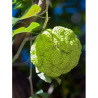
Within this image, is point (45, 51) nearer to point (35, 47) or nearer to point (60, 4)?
point (35, 47)

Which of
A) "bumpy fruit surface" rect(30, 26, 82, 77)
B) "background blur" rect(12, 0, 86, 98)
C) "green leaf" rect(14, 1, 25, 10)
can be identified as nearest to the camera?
"bumpy fruit surface" rect(30, 26, 82, 77)

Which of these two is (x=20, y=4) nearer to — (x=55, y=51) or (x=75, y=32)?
(x=55, y=51)

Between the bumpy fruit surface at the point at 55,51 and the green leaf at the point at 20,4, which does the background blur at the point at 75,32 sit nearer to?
the green leaf at the point at 20,4

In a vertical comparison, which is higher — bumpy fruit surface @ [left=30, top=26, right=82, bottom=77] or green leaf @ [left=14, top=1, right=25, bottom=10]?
green leaf @ [left=14, top=1, right=25, bottom=10]

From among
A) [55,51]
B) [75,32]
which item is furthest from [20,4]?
[75,32]

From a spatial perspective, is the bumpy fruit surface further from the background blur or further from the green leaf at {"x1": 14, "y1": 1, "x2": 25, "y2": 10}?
the background blur

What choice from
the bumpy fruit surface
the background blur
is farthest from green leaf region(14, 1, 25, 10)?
the background blur

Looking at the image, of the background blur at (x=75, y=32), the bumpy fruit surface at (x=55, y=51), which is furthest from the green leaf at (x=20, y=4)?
the background blur at (x=75, y=32)
